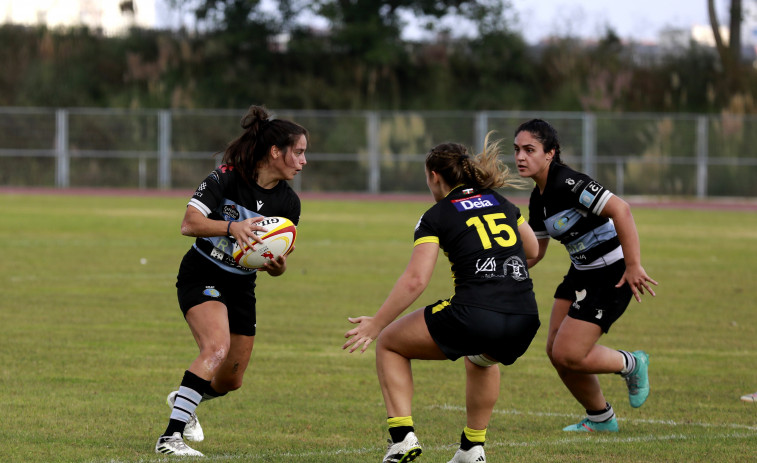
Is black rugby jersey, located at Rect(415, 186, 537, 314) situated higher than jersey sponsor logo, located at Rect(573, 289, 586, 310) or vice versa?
black rugby jersey, located at Rect(415, 186, 537, 314)

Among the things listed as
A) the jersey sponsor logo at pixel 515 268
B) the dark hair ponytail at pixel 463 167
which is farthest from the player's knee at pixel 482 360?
the dark hair ponytail at pixel 463 167

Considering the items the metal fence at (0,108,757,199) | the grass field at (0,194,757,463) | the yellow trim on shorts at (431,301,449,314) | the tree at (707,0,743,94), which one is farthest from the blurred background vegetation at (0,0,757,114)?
the yellow trim on shorts at (431,301,449,314)

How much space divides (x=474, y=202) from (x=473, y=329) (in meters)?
0.62

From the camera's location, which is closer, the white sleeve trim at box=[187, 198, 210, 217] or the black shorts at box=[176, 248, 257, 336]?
the white sleeve trim at box=[187, 198, 210, 217]

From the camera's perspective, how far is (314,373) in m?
8.52

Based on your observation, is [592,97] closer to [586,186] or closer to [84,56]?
[84,56]

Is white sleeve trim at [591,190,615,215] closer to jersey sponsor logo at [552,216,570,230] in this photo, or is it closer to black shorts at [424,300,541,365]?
jersey sponsor logo at [552,216,570,230]

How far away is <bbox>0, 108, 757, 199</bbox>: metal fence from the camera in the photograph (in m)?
37.4

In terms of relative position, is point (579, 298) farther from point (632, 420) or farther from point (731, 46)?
point (731, 46)

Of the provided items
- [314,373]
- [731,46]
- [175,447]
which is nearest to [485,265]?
[175,447]

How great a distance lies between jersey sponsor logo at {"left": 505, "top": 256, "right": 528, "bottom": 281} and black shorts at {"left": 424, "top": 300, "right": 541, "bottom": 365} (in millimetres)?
186

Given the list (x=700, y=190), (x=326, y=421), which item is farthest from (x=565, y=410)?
(x=700, y=190)

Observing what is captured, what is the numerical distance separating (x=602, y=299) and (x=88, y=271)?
933 cm

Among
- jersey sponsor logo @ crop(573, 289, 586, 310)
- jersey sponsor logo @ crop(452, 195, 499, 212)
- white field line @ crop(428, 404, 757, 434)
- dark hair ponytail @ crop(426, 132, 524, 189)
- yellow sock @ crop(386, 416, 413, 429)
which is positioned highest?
dark hair ponytail @ crop(426, 132, 524, 189)
